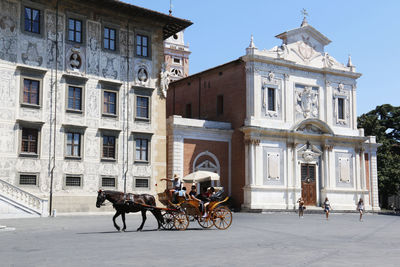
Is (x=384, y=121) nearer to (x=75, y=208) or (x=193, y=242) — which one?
(x=75, y=208)

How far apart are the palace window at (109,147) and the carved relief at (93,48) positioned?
4.39m

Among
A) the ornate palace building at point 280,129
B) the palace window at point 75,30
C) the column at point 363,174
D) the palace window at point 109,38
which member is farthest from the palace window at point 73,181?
the column at point 363,174

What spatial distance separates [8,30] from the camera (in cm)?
2977

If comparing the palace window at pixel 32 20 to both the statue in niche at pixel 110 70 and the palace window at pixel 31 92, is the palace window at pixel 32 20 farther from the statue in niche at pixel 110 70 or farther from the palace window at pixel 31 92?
the statue in niche at pixel 110 70

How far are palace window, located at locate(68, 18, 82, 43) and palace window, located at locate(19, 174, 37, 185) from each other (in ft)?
29.5

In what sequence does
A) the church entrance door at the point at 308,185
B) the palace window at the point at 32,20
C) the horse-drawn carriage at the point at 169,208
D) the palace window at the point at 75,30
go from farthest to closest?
1. the church entrance door at the point at 308,185
2. the palace window at the point at 75,30
3. the palace window at the point at 32,20
4. the horse-drawn carriage at the point at 169,208

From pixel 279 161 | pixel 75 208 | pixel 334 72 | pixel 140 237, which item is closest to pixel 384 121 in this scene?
pixel 334 72

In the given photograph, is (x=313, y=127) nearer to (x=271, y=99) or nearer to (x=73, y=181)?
(x=271, y=99)

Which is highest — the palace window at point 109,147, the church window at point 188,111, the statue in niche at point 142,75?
the statue in niche at point 142,75

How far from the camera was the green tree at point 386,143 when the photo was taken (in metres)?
58.3

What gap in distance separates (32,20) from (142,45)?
7887 millimetres

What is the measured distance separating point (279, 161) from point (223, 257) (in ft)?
101

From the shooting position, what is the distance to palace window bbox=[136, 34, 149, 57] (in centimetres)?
3547

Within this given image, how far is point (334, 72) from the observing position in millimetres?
46281
